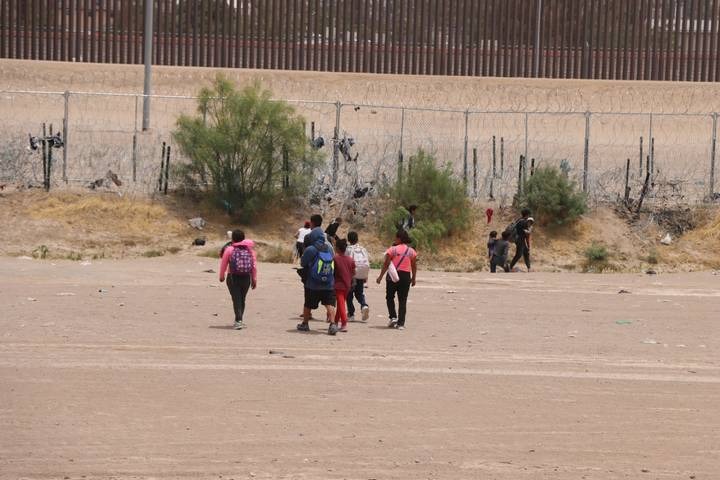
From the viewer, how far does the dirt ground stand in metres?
11.8

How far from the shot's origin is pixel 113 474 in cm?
1115

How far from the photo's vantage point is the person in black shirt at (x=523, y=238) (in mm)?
27750

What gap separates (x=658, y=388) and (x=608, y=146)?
65.7 feet

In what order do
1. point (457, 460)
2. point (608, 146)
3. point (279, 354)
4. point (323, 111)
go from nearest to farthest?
point (457, 460)
point (279, 354)
point (608, 146)
point (323, 111)

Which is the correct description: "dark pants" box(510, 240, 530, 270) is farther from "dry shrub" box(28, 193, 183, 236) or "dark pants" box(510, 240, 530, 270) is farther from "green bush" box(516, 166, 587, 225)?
"dry shrub" box(28, 193, 183, 236)

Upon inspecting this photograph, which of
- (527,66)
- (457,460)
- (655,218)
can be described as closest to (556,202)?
(655,218)

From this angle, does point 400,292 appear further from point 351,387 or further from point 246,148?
point 246,148

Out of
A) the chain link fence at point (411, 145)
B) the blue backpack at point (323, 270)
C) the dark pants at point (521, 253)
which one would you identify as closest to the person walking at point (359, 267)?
the blue backpack at point (323, 270)

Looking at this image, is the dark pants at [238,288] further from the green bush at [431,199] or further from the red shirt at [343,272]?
the green bush at [431,199]

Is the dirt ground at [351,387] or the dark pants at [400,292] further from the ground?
the dark pants at [400,292]

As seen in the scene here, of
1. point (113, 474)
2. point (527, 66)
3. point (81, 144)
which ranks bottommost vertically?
point (113, 474)

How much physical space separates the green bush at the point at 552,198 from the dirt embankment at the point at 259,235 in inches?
12.6

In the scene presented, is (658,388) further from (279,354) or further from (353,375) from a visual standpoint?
(279,354)

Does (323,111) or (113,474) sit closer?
(113,474)
